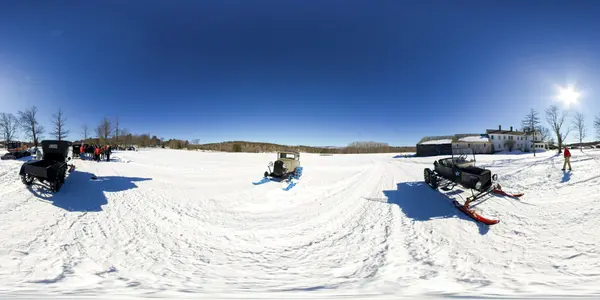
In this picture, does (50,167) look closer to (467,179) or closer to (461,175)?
(461,175)

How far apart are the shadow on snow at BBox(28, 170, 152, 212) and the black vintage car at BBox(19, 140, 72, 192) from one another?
341 millimetres

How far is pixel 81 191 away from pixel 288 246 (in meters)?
9.33

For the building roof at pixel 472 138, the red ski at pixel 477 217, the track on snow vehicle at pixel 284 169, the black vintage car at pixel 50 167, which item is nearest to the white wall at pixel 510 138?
the building roof at pixel 472 138

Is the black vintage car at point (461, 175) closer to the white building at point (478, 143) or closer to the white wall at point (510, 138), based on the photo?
the white building at point (478, 143)

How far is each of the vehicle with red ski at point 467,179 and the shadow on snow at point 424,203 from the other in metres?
0.27

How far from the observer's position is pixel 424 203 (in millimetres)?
8555

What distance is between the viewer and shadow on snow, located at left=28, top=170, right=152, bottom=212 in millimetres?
7457

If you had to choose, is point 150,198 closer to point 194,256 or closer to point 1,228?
point 1,228

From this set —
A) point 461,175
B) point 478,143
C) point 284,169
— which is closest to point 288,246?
point 461,175

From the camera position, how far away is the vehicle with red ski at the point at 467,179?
7642 millimetres

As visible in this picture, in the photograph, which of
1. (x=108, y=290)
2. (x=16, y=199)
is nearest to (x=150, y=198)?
(x=16, y=199)

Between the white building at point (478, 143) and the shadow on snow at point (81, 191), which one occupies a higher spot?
the white building at point (478, 143)

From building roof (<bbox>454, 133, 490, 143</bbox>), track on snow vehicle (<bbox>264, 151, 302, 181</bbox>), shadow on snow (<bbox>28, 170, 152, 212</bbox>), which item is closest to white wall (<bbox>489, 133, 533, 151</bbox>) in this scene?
building roof (<bbox>454, 133, 490, 143</bbox>)

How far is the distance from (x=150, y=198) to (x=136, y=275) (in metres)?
5.77
